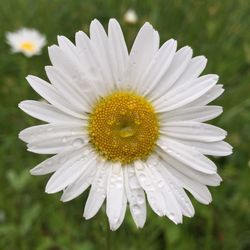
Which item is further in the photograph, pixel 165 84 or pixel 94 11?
pixel 94 11

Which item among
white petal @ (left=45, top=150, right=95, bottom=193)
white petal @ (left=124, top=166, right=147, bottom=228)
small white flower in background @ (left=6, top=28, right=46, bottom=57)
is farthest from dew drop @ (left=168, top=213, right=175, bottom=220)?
small white flower in background @ (left=6, top=28, right=46, bottom=57)

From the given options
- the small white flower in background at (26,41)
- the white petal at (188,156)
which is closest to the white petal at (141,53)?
the white petal at (188,156)

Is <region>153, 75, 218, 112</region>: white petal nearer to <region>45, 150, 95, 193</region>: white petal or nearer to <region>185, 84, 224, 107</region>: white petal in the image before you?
<region>185, 84, 224, 107</region>: white petal

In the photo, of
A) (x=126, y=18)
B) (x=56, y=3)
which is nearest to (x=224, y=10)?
(x=126, y=18)

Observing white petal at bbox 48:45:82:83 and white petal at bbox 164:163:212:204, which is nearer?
white petal at bbox 48:45:82:83

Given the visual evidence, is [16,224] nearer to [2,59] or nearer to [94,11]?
[2,59]
